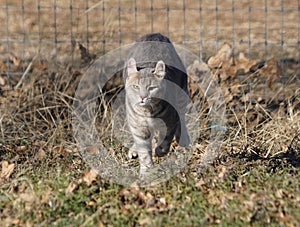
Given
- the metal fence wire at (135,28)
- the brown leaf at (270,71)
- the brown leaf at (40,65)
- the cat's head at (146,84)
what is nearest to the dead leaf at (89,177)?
the cat's head at (146,84)

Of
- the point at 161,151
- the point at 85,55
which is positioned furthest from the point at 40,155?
the point at 85,55

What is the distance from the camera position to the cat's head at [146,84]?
5.12 metres

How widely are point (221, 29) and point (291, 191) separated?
19.9 feet

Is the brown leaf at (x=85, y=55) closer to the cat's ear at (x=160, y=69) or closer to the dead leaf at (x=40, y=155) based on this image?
the dead leaf at (x=40, y=155)

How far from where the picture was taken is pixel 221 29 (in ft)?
33.0

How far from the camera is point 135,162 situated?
212 inches

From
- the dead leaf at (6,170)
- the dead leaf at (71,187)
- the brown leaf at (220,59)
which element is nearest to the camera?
the dead leaf at (71,187)

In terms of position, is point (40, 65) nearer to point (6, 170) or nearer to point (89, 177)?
point (6, 170)

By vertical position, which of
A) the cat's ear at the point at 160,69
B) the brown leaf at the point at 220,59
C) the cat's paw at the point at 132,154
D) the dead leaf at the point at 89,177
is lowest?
the cat's paw at the point at 132,154

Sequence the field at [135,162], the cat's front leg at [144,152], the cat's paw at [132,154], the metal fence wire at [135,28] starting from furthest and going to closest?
the metal fence wire at [135,28], the cat's paw at [132,154], the cat's front leg at [144,152], the field at [135,162]

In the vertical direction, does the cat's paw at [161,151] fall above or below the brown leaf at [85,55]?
below

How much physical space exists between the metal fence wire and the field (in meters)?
0.04

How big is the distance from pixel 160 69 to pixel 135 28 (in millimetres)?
2301

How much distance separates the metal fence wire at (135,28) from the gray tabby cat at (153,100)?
1.50 meters
